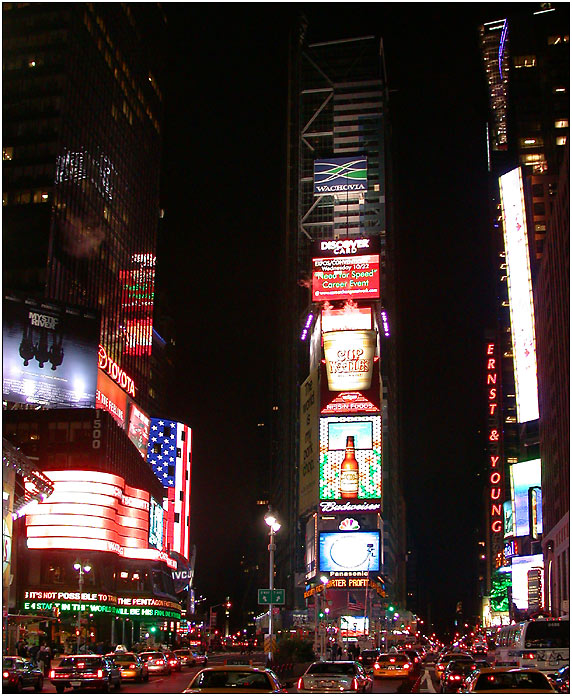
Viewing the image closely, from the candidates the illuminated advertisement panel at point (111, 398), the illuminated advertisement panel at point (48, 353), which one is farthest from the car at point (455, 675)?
the illuminated advertisement panel at point (111, 398)

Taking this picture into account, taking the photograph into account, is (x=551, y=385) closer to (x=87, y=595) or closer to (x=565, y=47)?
(x=87, y=595)

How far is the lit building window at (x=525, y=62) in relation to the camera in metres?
144

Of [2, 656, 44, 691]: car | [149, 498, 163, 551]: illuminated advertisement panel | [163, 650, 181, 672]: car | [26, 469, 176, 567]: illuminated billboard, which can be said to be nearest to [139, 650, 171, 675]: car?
[163, 650, 181, 672]: car

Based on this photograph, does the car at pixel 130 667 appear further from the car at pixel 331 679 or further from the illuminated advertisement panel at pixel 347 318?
the illuminated advertisement panel at pixel 347 318

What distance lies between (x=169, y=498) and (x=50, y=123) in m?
66.7

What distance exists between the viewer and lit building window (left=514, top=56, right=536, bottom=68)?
144 metres

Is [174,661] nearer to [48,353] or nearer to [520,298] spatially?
[48,353]

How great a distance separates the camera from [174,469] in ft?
513

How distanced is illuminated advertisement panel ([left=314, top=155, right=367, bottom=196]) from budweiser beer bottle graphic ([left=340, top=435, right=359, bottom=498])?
6405cm

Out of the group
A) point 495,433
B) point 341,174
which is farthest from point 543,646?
point 495,433

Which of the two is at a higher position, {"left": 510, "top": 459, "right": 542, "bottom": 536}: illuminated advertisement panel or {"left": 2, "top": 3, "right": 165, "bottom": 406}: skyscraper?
{"left": 2, "top": 3, "right": 165, "bottom": 406}: skyscraper

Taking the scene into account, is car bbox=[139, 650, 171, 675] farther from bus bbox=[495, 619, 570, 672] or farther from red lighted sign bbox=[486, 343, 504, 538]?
red lighted sign bbox=[486, 343, 504, 538]

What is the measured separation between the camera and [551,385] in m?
81.1

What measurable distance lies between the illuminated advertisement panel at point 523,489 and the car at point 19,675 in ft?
271
